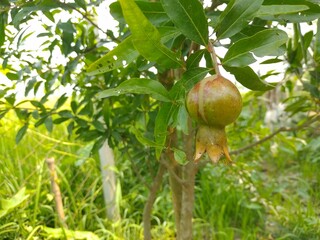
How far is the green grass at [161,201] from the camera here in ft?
5.72

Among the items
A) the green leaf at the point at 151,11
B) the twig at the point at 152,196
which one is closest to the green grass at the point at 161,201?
the twig at the point at 152,196

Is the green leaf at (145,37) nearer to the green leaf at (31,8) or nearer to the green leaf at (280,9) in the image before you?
the green leaf at (280,9)

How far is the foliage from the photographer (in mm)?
503

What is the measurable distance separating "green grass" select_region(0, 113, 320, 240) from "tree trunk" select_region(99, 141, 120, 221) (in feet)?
0.18

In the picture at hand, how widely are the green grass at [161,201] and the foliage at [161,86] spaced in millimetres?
10

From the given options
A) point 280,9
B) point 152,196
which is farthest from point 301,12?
point 152,196

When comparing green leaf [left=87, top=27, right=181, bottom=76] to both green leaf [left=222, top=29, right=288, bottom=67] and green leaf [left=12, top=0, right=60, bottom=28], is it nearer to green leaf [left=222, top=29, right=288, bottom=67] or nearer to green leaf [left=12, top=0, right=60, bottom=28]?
green leaf [left=222, top=29, right=288, bottom=67]

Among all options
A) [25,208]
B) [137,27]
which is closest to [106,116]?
[137,27]

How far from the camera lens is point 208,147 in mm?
487

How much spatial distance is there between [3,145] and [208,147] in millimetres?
1749

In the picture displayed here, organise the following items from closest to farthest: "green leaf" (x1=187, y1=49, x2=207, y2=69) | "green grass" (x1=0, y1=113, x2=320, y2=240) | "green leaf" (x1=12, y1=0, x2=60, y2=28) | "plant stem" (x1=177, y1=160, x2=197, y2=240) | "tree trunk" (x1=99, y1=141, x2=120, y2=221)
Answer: "green leaf" (x1=187, y1=49, x2=207, y2=69) → "green leaf" (x1=12, y1=0, x2=60, y2=28) → "plant stem" (x1=177, y1=160, x2=197, y2=240) → "green grass" (x1=0, y1=113, x2=320, y2=240) → "tree trunk" (x1=99, y1=141, x2=120, y2=221)

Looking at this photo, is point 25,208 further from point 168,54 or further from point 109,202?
point 168,54

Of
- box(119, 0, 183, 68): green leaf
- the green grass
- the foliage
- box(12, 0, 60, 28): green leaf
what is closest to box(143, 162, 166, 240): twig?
the foliage

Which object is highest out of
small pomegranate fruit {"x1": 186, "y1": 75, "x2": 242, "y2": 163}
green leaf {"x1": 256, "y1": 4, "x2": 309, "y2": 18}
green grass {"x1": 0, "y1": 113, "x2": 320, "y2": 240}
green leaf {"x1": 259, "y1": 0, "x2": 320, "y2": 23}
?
green leaf {"x1": 259, "y1": 0, "x2": 320, "y2": 23}
